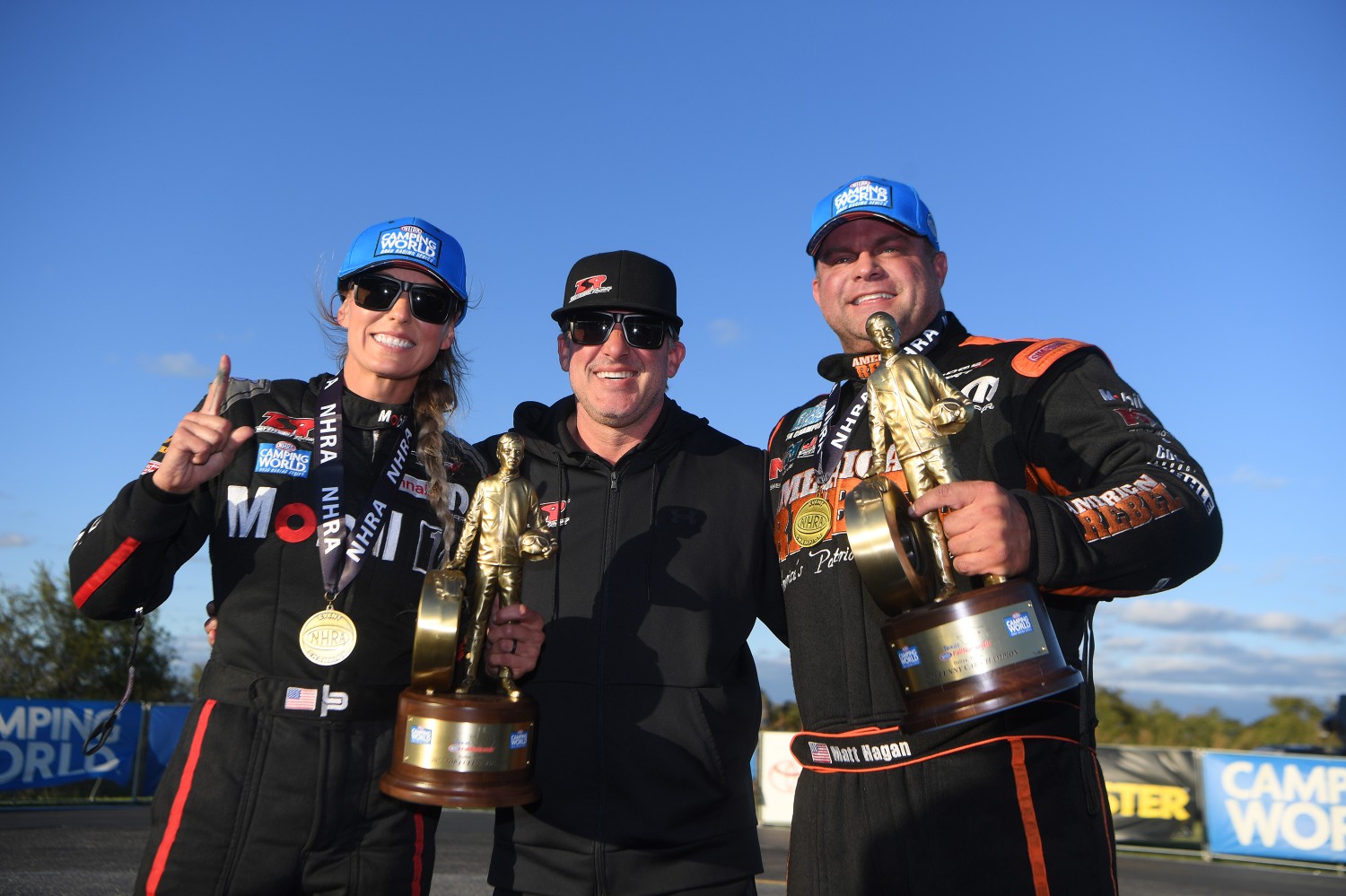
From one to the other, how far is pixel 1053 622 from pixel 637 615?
1.65 m

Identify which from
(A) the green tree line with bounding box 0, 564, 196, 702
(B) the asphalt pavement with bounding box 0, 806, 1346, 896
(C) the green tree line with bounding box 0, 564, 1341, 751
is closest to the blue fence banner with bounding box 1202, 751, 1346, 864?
(B) the asphalt pavement with bounding box 0, 806, 1346, 896

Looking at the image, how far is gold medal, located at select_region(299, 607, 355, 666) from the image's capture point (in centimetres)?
399

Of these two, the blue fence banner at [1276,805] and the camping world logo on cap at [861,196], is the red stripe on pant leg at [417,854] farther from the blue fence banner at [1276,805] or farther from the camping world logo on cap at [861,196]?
the blue fence banner at [1276,805]

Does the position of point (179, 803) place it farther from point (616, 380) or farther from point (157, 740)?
point (157, 740)

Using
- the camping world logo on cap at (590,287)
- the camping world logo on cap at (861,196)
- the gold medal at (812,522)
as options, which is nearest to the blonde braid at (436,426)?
the camping world logo on cap at (590,287)

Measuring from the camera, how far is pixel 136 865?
38.8ft

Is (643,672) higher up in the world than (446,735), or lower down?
higher up

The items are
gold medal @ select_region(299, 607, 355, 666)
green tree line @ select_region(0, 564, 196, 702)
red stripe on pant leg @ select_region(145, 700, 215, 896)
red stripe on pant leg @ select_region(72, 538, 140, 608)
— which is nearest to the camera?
red stripe on pant leg @ select_region(145, 700, 215, 896)

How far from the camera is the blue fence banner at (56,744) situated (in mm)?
16906

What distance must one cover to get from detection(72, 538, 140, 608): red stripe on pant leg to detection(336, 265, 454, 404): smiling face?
45.9 inches

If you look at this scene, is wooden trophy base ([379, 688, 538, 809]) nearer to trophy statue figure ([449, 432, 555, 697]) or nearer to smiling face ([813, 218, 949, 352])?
trophy statue figure ([449, 432, 555, 697])

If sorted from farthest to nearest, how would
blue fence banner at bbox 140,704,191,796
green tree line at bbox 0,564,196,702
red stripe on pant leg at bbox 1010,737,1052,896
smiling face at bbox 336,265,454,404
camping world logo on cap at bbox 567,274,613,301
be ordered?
green tree line at bbox 0,564,196,702 < blue fence banner at bbox 140,704,191,796 < camping world logo on cap at bbox 567,274,613,301 < smiling face at bbox 336,265,454,404 < red stripe on pant leg at bbox 1010,737,1052,896

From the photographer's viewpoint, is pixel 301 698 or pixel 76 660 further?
pixel 76 660

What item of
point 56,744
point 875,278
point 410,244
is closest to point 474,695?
point 410,244
